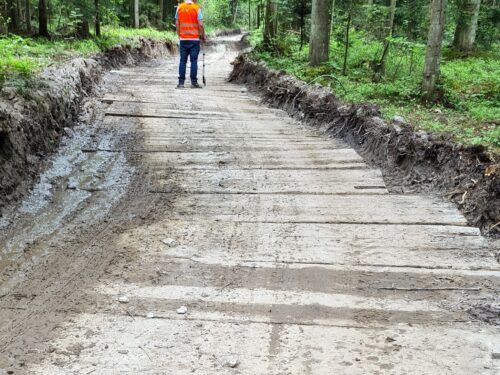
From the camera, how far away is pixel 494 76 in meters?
10.4

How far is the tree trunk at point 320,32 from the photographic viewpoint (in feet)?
36.3

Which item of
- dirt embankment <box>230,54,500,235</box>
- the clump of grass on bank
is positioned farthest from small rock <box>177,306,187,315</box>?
the clump of grass on bank

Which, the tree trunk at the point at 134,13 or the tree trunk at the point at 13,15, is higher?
the tree trunk at the point at 134,13

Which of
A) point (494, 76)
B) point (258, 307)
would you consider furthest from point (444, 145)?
point (494, 76)

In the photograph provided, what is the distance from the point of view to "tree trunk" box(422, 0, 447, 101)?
7.45m

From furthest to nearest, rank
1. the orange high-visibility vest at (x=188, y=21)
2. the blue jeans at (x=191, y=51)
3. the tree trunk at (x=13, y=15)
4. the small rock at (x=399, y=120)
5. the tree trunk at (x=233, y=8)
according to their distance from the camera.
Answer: the tree trunk at (x=233, y=8) < the tree trunk at (x=13, y=15) < the blue jeans at (x=191, y=51) < the orange high-visibility vest at (x=188, y=21) < the small rock at (x=399, y=120)

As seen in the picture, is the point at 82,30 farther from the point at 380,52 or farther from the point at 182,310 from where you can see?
the point at 182,310

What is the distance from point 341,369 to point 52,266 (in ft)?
8.58

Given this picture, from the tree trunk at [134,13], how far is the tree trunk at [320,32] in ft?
47.5

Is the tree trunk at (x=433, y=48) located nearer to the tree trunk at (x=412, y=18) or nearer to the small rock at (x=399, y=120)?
the small rock at (x=399, y=120)

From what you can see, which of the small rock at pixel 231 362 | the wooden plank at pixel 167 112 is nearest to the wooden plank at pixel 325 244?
the small rock at pixel 231 362

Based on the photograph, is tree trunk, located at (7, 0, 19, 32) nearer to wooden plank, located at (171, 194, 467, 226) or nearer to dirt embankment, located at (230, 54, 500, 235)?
dirt embankment, located at (230, 54, 500, 235)

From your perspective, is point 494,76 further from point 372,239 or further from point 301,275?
point 301,275

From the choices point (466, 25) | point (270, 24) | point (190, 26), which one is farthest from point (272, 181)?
point (466, 25)
